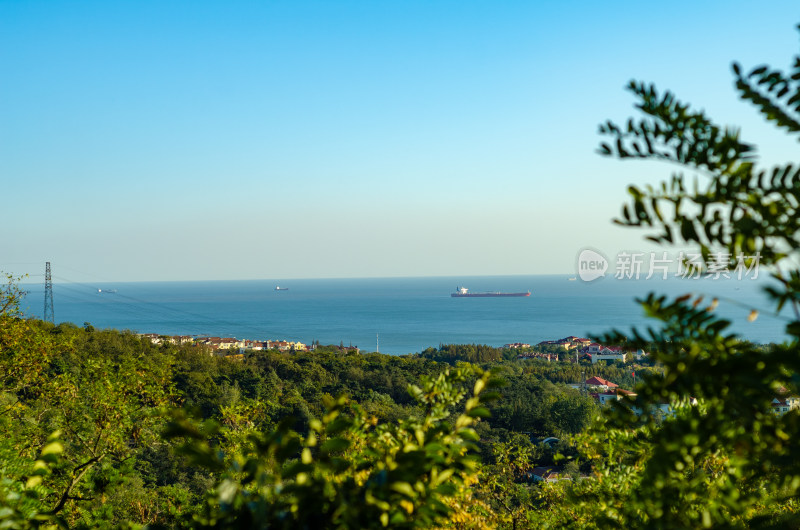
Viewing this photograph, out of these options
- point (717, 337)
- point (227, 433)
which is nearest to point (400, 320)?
point (227, 433)

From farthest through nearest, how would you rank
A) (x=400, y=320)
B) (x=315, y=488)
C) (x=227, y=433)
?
(x=400, y=320) < (x=227, y=433) < (x=315, y=488)

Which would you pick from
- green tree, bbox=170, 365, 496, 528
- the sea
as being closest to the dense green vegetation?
green tree, bbox=170, 365, 496, 528

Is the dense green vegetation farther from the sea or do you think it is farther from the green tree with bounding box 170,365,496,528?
the sea

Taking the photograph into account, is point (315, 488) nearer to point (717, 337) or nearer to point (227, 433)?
point (717, 337)

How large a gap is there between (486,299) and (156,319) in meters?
90.9

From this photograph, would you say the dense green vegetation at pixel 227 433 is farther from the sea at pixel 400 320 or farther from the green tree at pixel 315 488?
the sea at pixel 400 320

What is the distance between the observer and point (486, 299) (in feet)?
518

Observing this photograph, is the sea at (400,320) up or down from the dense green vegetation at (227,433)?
down

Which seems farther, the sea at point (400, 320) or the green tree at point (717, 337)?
the sea at point (400, 320)

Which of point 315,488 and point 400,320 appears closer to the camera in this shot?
point 315,488

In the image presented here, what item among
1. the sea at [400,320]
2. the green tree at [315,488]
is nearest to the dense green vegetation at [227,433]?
the green tree at [315,488]

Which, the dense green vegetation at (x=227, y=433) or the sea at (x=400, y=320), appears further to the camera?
the sea at (x=400, y=320)

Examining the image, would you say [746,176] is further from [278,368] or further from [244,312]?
[244,312]

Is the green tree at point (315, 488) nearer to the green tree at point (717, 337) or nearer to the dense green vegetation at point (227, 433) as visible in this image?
the dense green vegetation at point (227, 433)
